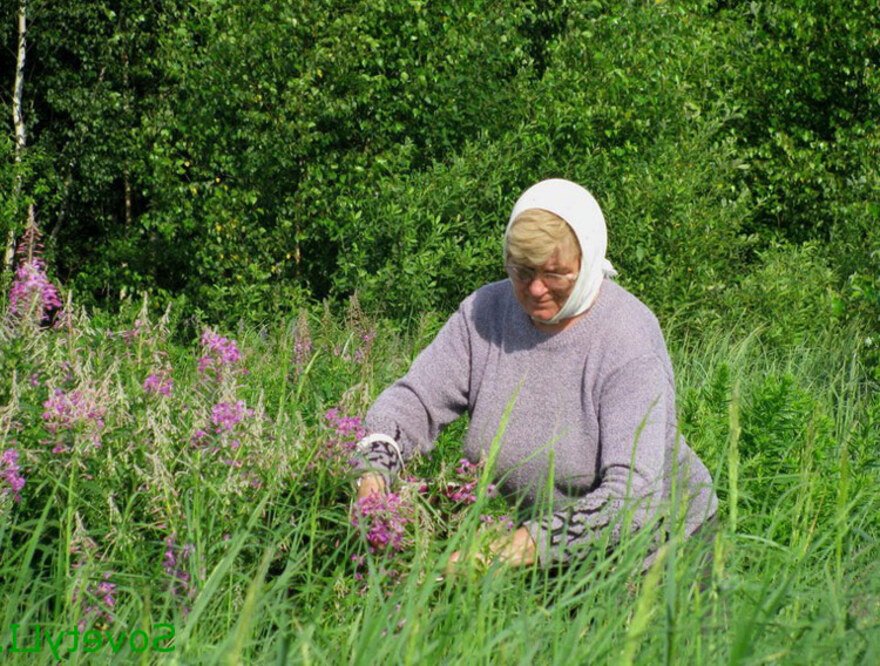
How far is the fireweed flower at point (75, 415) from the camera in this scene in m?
2.66

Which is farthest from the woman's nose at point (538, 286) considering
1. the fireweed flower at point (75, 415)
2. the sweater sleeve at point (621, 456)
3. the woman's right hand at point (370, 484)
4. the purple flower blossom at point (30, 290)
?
the purple flower blossom at point (30, 290)

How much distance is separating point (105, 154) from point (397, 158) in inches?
300

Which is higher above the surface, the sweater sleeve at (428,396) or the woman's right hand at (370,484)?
the sweater sleeve at (428,396)

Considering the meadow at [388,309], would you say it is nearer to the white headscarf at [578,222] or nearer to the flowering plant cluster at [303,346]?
the flowering plant cluster at [303,346]

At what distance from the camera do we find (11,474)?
8.39ft

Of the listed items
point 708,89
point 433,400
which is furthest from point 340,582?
point 708,89

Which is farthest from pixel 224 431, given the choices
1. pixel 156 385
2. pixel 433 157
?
pixel 433 157

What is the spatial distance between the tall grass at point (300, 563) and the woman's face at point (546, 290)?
1.63 ft

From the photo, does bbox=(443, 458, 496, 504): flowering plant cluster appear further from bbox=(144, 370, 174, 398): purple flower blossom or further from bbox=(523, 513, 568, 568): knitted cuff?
bbox=(144, 370, 174, 398): purple flower blossom

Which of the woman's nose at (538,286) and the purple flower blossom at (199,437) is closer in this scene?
the purple flower blossom at (199,437)

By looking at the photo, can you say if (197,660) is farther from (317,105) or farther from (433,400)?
(317,105)

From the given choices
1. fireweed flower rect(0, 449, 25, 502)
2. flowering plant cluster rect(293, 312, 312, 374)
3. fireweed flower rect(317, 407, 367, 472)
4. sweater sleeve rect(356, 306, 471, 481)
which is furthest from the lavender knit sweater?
flowering plant cluster rect(293, 312, 312, 374)

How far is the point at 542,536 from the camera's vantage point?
2.66m

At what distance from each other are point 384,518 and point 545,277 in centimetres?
81
